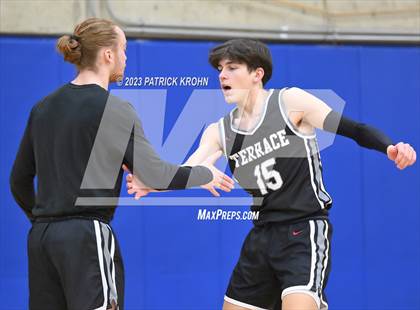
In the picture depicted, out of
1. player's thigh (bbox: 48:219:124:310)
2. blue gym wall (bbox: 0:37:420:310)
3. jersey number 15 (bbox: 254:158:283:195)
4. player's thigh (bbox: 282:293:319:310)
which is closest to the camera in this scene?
player's thigh (bbox: 48:219:124:310)

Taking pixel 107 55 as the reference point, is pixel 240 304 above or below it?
below

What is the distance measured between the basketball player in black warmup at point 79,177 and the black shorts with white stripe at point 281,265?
0.90 m

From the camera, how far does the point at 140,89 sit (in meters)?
5.91

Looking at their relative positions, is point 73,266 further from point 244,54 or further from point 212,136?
point 244,54

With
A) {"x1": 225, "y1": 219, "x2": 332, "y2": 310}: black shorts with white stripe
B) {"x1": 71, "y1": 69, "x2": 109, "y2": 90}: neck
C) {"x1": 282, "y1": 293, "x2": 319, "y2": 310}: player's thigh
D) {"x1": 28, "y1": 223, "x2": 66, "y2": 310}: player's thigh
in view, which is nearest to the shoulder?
{"x1": 225, "y1": 219, "x2": 332, "y2": 310}: black shorts with white stripe

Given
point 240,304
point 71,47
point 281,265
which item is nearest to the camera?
point 71,47

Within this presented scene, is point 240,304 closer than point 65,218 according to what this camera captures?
No

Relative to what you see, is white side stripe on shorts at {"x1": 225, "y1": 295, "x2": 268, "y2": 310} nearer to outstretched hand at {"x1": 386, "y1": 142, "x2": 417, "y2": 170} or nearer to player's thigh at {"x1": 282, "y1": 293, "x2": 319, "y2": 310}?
player's thigh at {"x1": 282, "y1": 293, "x2": 319, "y2": 310}

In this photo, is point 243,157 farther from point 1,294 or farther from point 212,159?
point 1,294

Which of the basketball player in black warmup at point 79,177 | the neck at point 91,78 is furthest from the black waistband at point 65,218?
the neck at point 91,78

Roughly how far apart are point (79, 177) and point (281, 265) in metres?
1.27

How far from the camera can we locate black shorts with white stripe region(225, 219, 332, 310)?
3846 mm

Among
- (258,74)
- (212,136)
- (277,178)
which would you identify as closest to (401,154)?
(277,178)

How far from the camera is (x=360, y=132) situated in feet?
12.3
